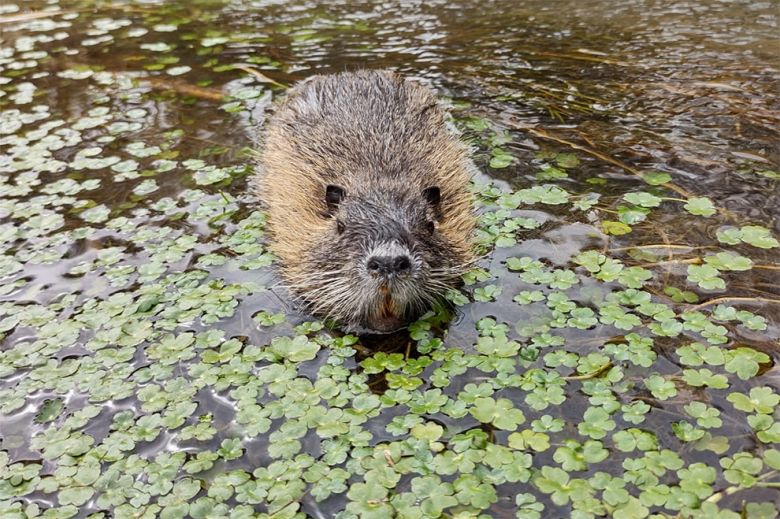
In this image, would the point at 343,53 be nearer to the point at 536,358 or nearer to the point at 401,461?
the point at 536,358

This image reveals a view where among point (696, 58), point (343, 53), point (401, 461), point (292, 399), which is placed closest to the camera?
point (401, 461)

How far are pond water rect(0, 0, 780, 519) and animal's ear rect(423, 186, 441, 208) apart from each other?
0.50 m

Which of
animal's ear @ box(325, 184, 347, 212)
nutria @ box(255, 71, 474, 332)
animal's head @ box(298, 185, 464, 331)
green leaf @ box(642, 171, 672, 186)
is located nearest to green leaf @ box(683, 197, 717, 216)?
green leaf @ box(642, 171, 672, 186)

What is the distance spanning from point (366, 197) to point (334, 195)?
0.29 metres

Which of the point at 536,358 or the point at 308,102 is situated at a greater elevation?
→ the point at 308,102

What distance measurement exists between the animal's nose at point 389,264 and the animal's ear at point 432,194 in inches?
26.6

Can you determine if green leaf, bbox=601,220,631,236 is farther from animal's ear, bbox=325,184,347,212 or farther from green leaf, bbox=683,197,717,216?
animal's ear, bbox=325,184,347,212

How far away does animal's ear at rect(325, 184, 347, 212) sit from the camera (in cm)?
468

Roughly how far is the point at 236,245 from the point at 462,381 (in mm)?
2057

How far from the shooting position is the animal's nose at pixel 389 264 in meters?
4.02

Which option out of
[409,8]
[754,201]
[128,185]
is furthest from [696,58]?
[128,185]

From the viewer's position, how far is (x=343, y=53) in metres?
8.13

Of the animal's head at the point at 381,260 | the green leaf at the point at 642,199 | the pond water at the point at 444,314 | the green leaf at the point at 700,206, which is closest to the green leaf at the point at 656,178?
the pond water at the point at 444,314

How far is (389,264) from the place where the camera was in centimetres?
402
